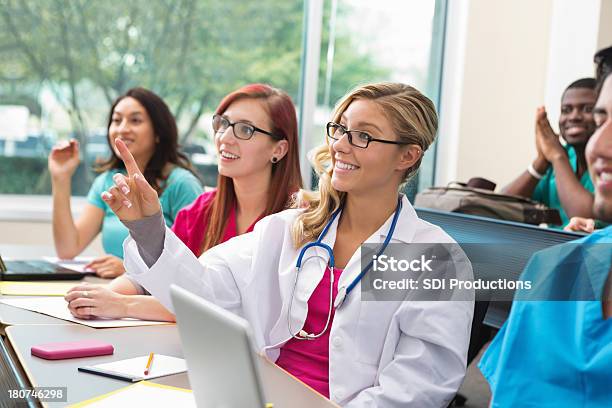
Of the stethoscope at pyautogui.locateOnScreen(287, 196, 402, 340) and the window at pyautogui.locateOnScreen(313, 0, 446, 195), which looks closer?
the stethoscope at pyautogui.locateOnScreen(287, 196, 402, 340)

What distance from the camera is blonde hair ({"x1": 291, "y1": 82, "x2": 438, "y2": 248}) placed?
1.94 m

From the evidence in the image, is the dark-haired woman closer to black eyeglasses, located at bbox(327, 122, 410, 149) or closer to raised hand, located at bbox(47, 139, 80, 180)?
raised hand, located at bbox(47, 139, 80, 180)

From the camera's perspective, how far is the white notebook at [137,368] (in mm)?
1508

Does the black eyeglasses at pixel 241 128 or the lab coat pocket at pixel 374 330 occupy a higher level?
the black eyeglasses at pixel 241 128

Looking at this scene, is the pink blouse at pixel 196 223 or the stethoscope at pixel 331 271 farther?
the pink blouse at pixel 196 223

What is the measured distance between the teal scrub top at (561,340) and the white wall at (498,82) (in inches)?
149

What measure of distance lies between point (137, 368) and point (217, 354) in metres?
0.60

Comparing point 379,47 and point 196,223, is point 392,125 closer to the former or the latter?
point 196,223

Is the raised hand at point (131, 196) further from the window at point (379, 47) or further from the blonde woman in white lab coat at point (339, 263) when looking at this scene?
the window at point (379, 47)

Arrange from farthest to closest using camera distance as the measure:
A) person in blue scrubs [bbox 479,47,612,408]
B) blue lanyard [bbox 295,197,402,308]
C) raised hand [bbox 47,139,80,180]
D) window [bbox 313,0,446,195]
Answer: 1. window [bbox 313,0,446,195]
2. raised hand [bbox 47,139,80,180]
3. blue lanyard [bbox 295,197,402,308]
4. person in blue scrubs [bbox 479,47,612,408]

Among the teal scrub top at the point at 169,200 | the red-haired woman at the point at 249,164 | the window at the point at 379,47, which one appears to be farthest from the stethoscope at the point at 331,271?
the window at the point at 379,47

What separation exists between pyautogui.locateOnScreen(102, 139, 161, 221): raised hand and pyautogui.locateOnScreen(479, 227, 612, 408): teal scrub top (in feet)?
2.99

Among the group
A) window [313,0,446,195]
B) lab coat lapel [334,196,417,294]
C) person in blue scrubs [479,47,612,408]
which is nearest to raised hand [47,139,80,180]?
lab coat lapel [334,196,417,294]

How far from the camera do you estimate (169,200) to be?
324 centimetres
